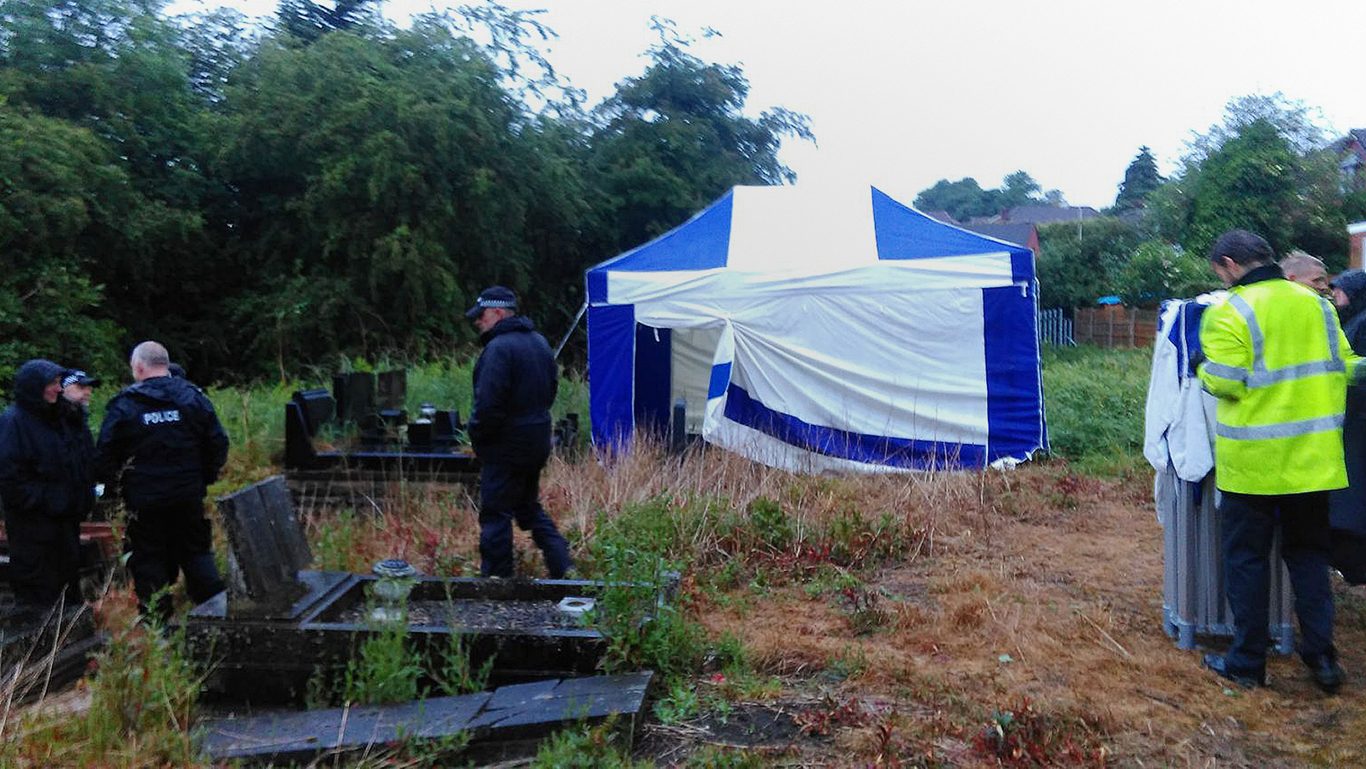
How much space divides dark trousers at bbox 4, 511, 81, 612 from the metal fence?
2394 cm

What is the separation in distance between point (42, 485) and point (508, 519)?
2.25m

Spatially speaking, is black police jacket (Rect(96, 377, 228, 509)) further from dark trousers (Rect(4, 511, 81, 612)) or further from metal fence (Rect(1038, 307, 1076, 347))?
metal fence (Rect(1038, 307, 1076, 347))

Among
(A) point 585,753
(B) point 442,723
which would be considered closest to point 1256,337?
(A) point 585,753

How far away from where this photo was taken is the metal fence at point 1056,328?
87.3 ft

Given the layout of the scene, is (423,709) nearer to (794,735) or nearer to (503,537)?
(794,735)

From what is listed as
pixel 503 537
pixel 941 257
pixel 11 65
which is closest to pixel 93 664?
pixel 503 537

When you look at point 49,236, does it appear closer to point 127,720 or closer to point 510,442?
point 510,442

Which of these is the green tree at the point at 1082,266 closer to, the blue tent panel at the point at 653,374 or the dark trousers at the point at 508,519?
the blue tent panel at the point at 653,374

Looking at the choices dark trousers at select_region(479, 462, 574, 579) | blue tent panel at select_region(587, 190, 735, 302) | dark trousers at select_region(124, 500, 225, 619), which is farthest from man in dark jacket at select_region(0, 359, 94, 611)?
blue tent panel at select_region(587, 190, 735, 302)

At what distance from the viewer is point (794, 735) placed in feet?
11.9

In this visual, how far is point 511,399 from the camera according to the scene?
17.8 ft

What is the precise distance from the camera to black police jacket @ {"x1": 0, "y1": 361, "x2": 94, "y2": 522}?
5270 mm

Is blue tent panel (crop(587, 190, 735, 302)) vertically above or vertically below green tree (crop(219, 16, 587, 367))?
below

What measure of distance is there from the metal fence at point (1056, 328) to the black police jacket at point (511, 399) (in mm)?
22760
